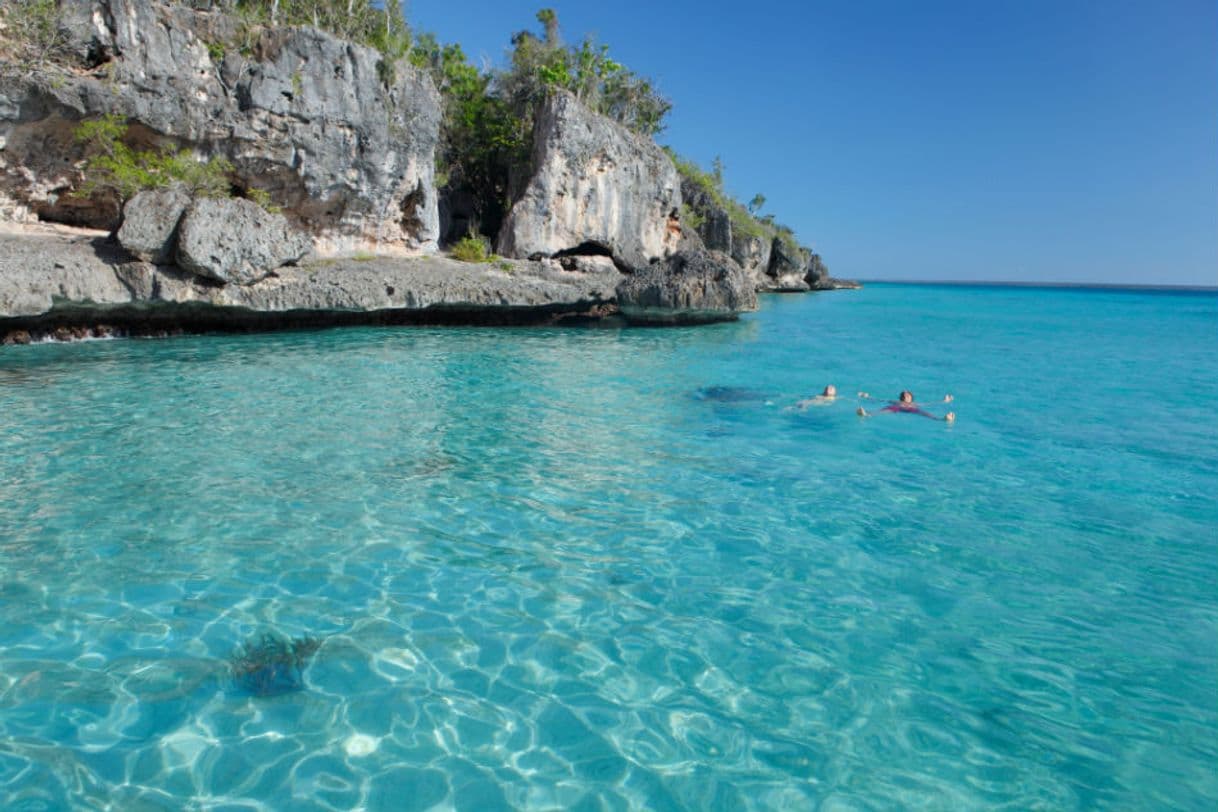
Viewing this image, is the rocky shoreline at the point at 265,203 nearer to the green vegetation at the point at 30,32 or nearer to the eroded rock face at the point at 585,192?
the eroded rock face at the point at 585,192

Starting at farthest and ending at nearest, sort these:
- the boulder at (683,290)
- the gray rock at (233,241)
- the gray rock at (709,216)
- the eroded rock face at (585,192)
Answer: the gray rock at (709,216), the eroded rock face at (585,192), the boulder at (683,290), the gray rock at (233,241)

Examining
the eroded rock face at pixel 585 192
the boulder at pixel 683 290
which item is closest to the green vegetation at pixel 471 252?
the eroded rock face at pixel 585 192

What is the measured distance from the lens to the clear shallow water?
3092 mm

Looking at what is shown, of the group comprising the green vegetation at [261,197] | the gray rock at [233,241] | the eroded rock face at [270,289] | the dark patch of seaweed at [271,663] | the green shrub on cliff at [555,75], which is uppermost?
the green shrub on cliff at [555,75]

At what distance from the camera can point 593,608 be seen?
174 inches

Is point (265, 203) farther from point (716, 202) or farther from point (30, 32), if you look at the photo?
point (716, 202)

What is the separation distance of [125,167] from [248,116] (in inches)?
125

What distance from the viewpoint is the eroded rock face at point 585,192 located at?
22328mm

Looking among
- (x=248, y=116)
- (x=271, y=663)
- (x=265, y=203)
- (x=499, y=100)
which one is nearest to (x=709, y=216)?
(x=499, y=100)

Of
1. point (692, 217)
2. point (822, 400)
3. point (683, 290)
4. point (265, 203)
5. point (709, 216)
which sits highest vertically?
point (709, 216)

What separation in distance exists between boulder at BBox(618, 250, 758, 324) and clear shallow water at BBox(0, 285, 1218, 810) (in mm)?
11586

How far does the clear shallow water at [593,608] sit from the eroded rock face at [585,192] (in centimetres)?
1434

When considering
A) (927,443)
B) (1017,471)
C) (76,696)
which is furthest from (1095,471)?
(76,696)

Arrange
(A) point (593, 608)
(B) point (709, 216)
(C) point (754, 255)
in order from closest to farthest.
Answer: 1. (A) point (593, 608)
2. (B) point (709, 216)
3. (C) point (754, 255)
